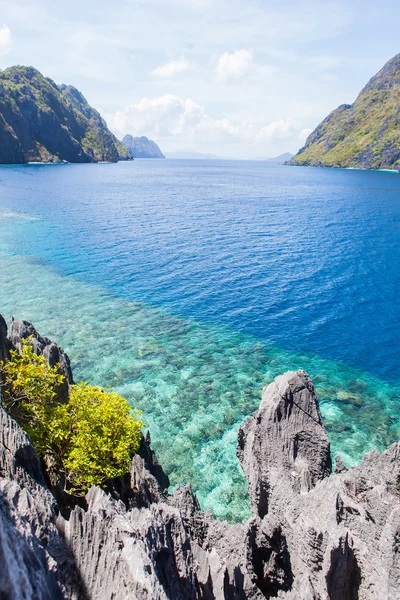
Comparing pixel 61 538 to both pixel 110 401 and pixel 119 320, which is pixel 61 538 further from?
pixel 119 320

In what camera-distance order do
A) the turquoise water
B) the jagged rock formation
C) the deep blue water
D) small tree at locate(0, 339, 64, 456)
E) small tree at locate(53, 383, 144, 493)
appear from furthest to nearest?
the deep blue water, the turquoise water, small tree at locate(0, 339, 64, 456), small tree at locate(53, 383, 144, 493), the jagged rock formation

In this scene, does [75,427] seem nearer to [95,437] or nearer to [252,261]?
[95,437]

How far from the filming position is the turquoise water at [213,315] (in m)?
37.7

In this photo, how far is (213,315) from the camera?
6022cm

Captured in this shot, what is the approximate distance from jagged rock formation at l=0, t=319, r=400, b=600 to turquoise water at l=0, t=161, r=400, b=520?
28.4 feet

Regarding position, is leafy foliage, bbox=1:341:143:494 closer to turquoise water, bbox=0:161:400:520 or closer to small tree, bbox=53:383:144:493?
small tree, bbox=53:383:144:493

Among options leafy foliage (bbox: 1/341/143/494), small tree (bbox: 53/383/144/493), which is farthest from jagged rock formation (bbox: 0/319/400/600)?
leafy foliage (bbox: 1/341/143/494)

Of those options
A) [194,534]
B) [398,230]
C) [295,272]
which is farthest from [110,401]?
[398,230]

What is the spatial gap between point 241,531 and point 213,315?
4111 centimetres

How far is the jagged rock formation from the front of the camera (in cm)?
1191

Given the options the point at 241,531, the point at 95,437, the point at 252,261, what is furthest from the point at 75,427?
the point at 252,261

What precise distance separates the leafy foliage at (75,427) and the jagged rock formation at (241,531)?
2.03 metres

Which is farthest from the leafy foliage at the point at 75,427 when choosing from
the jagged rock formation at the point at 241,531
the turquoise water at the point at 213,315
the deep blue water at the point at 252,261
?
the deep blue water at the point at 252,261

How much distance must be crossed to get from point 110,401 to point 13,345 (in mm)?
12976
